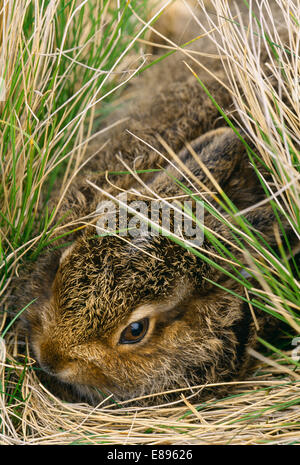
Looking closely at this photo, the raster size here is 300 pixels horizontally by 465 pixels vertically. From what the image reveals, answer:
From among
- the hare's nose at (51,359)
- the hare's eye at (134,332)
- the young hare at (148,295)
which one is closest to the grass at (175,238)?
the young hare at (148,295)

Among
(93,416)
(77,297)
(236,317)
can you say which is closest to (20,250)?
(77,297)

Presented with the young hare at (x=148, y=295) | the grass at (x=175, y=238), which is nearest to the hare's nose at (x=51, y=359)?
the young hare at (x=148, y=295)

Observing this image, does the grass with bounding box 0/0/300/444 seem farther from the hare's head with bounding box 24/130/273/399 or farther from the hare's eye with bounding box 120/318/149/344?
the hare's eye with bounding box 120/318/149/344

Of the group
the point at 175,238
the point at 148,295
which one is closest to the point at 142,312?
the point at 148,295

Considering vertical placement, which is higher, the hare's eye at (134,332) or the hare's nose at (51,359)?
the hare's eye at (134,332)

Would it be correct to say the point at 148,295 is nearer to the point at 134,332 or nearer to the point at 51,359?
the point at 134,332

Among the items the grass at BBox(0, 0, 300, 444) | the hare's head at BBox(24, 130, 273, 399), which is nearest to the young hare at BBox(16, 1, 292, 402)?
the hare's head at BBox(24, 130, 273, 399)

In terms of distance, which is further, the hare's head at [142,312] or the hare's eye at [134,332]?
the hare's eye at [134,332]

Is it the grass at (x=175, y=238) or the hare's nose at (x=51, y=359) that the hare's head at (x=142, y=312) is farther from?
the grass at (x=175, y=238)

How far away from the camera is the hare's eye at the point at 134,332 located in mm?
2654

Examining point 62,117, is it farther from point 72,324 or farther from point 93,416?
point 93,416

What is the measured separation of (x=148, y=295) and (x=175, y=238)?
34cm

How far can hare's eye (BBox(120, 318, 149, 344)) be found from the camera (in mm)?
2654

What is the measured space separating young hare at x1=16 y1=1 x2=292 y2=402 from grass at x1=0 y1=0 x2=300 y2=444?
0.11 m
